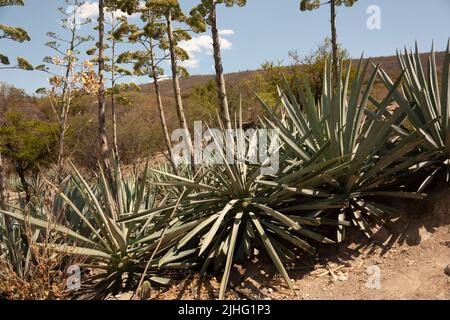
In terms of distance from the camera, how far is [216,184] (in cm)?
424

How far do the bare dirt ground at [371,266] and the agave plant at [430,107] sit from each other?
0.36 metres

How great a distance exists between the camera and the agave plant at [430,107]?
11.9 ft

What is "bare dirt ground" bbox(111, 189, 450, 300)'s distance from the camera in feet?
9.55

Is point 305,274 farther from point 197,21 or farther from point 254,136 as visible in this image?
point 197,21

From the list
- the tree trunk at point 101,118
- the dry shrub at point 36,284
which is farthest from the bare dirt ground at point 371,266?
the tree trunk at point 101,118

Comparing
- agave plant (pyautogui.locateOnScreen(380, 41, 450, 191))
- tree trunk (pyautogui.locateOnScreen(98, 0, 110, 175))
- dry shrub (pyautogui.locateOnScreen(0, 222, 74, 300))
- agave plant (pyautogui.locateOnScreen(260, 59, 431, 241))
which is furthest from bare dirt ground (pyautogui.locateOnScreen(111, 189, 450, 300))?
tree trunk (pyautogui.locateOnScreen(98, 0, 110, 175))

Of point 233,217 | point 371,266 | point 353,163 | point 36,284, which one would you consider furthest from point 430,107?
point 36,284

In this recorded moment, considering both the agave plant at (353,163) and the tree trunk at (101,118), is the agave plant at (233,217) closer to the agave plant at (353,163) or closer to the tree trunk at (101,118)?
the agave plant at (353,163)

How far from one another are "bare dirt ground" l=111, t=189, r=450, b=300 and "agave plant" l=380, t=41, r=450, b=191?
0.36 meters

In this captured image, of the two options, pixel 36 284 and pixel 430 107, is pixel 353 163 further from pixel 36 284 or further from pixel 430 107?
pixel 36 284

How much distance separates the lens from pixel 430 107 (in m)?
3.86

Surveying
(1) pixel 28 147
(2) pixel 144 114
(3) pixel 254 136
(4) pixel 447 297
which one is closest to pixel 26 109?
(2) pixel 144 114

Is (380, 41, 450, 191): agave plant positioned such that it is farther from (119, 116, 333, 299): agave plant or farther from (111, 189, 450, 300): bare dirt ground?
(119, 116, 333, 299): agave plant

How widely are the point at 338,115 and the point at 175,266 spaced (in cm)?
223
